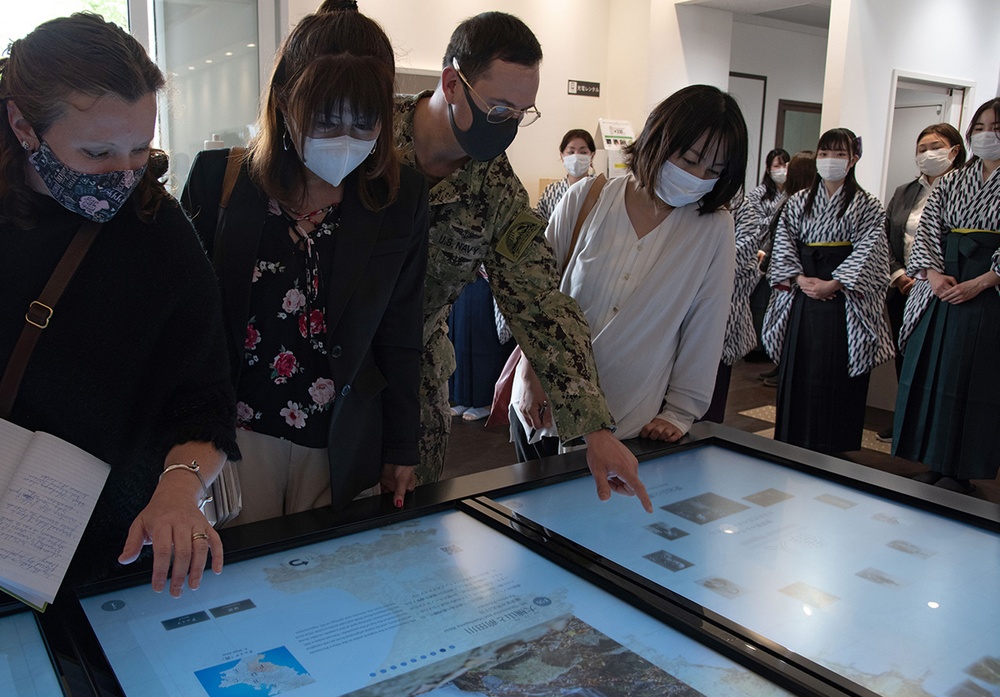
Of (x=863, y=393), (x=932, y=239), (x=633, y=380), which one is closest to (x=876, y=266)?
(x=932, y=239)

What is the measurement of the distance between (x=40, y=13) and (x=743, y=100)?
272 inches

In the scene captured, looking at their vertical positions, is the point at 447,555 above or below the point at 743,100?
below

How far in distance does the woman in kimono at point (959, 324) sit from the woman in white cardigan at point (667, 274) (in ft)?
7.28

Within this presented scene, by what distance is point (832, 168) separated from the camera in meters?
3.89

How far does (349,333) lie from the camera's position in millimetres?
1188

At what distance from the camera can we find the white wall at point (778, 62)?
8.86 meters

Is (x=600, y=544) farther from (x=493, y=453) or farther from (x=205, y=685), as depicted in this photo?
(x=493, y=453)

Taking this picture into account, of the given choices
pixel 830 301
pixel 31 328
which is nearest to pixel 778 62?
pixel 830 301

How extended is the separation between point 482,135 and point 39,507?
34.4 inches

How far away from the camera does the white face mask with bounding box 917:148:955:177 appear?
4.68 metres

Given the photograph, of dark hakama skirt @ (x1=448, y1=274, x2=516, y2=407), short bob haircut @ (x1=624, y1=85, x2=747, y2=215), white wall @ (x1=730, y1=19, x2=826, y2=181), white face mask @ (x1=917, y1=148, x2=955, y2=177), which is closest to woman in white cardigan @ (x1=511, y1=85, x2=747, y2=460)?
short bob haircut @ (x1=624, y1=85, x2=747, y2=215)

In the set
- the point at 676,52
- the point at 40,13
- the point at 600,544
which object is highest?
the point at 676,52

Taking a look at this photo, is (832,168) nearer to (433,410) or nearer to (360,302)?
(433,410)

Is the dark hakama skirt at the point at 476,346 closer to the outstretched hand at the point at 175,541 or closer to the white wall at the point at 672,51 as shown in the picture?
the white wall at the point at 672,51
